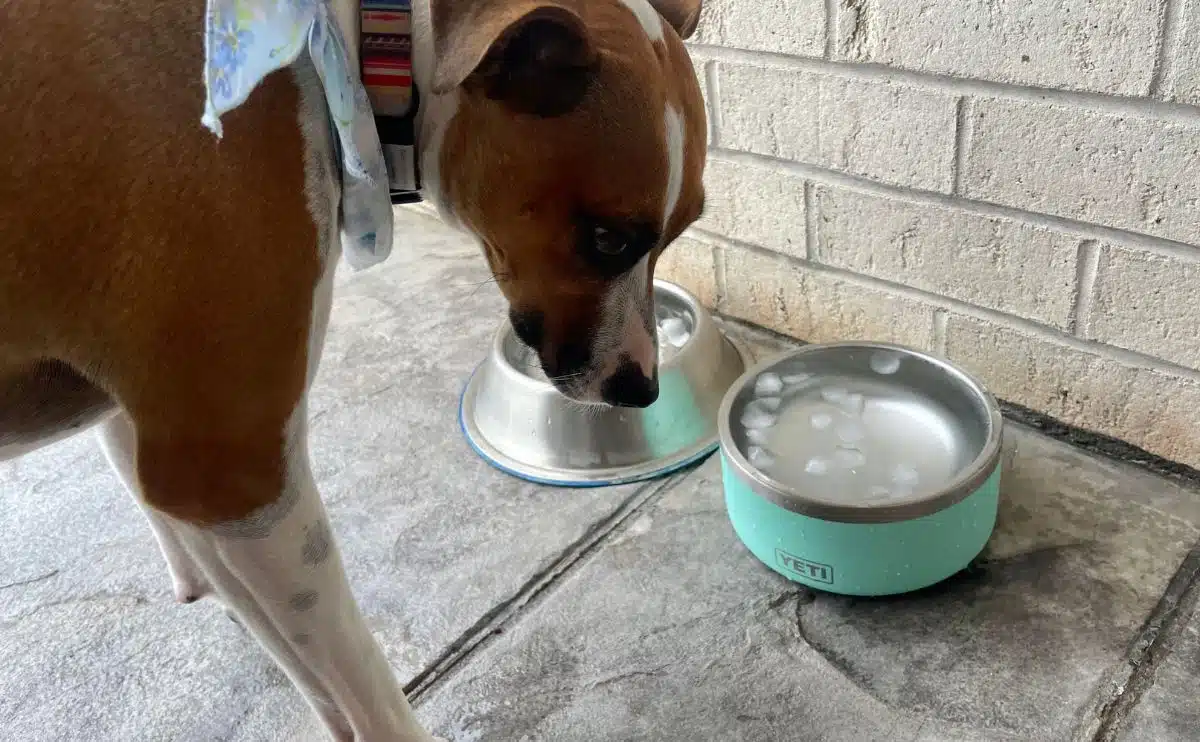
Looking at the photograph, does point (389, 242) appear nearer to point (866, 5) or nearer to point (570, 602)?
point (570, 602)

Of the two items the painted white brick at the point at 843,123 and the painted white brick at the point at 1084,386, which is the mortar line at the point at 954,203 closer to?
the painted white brick at the point at 843,123

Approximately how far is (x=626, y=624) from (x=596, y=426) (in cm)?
48

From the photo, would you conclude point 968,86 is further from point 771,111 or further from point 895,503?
point 895,503

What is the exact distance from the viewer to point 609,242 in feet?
4.29

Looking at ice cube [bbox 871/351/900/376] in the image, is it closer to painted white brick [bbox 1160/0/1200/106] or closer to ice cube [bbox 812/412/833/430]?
ice cube [bbox 812/412/833/430]

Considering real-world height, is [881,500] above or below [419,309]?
above

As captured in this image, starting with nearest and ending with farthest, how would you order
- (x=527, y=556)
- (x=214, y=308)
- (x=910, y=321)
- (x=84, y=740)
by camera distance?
(x=214, y=308)
(x=84, y=740)
(x=527, y=556)
(x=910, y=321)

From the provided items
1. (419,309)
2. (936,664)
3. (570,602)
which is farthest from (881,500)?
(419,309)

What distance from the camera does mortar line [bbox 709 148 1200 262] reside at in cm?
177

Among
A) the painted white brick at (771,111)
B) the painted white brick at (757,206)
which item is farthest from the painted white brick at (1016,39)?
the painted white brick at (757,206)

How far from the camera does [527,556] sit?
1.91 m

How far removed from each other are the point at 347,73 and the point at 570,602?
41.1 inches

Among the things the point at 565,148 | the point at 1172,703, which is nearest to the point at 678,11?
the point at 565,148

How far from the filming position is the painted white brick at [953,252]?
6.36 ft
